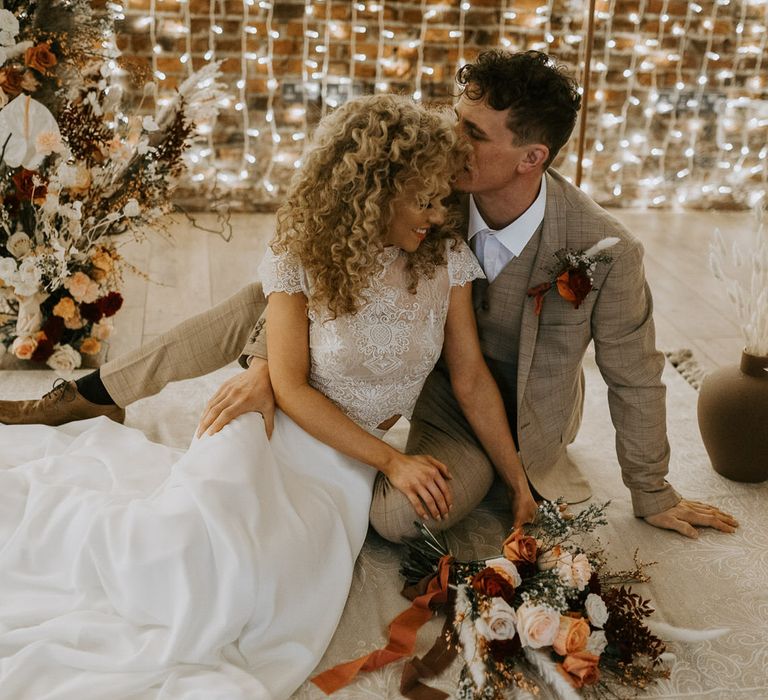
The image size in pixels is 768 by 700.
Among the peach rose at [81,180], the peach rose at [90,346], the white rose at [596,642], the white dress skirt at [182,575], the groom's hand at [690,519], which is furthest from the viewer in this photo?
the peach rose at [90,346]

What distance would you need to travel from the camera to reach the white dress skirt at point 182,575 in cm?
176

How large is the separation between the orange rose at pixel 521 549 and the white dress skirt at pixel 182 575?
36cm

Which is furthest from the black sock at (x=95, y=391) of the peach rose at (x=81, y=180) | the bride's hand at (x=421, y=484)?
the bride's hand at (x=421, y=484)

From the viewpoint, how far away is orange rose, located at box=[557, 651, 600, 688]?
1.81 metres

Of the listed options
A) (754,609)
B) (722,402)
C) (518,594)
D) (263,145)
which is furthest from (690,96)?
(518,594)

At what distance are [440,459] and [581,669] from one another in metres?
0.68

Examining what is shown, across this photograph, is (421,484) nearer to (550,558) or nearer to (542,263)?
(550,558)

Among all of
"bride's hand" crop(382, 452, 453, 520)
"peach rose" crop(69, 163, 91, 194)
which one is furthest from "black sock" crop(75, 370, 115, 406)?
"bride's hand" crop(382, 452, 453, 520)

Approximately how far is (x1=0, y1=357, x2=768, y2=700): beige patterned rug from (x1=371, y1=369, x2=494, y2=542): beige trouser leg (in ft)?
0.41

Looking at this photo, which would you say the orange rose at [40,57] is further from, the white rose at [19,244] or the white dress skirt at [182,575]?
the white dress skirt at [182,575]

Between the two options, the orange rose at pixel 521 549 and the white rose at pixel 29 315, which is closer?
the orange rose at pixel 521 549

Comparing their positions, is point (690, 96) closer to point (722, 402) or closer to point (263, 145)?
point (263, 145)

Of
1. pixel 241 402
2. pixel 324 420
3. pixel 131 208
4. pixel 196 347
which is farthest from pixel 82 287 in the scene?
pixel 324 420

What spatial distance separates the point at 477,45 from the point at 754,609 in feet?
11.8
